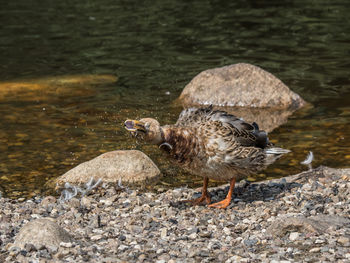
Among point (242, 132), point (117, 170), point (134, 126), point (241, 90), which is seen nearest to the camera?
point (134, 126)

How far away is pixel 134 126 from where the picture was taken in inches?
273

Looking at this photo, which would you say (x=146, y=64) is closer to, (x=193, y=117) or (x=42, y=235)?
(x=193, y=117)

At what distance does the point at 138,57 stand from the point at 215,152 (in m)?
11.2

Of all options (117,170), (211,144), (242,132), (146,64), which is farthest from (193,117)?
(146,64)

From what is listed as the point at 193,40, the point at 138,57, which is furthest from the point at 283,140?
the point at 193,40

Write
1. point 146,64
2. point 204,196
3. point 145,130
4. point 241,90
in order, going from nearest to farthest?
point 145,130
point 204,196
point 241,90
point 146,64

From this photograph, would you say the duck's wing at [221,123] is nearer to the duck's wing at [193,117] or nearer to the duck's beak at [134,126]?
the duck's wing at [193,117]

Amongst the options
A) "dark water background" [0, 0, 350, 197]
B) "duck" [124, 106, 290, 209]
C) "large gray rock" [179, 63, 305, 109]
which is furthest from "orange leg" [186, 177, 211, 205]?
"large gray rock" [179, 63, 305, 109]

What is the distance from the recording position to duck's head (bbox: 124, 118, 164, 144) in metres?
6.93

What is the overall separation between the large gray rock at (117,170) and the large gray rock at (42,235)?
8.82ft

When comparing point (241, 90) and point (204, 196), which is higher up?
point (204, 196)

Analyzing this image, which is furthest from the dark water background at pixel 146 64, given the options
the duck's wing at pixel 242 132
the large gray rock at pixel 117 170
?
the duck's wing at pixel 242 132

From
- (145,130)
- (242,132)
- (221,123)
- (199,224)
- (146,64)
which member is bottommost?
(146,64)

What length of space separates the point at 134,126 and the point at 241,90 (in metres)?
7.74
